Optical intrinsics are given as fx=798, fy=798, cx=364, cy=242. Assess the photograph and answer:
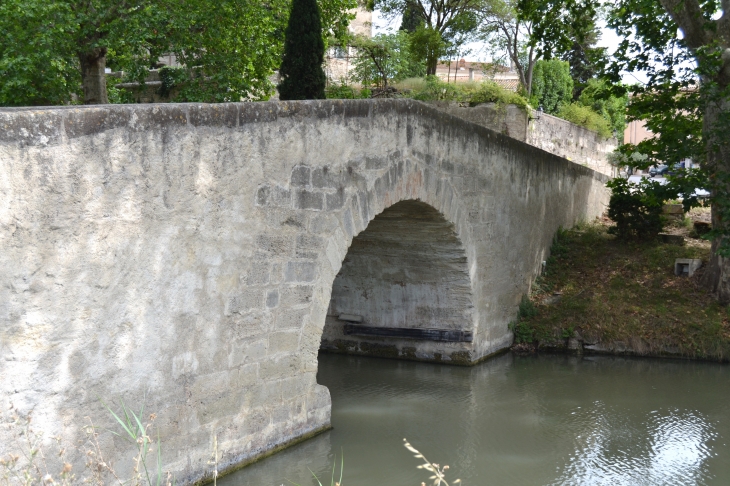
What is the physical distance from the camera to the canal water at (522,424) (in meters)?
6.16

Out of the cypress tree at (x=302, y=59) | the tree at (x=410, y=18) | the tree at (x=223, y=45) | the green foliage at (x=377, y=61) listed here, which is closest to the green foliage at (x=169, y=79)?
the tree at (x=223, y=45)

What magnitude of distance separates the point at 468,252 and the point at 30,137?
19.7 ft

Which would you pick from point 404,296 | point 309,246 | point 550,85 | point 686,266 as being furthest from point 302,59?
point 550,85

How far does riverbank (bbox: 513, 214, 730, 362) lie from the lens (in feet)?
34.6

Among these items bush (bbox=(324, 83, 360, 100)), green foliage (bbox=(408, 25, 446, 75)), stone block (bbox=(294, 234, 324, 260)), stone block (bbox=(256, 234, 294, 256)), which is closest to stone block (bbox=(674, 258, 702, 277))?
stone block (bbox=(294, 234, 324, 260))

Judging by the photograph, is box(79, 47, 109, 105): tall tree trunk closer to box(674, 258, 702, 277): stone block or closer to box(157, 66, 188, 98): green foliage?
box(157, 66, 188, 98): green foliage

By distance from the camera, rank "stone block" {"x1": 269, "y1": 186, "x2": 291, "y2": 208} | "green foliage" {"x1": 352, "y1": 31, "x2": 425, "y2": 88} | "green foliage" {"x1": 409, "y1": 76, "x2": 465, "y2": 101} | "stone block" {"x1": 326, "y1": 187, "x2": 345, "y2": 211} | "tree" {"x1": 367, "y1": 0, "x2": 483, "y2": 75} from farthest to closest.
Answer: "tree" {"x1": 367, "y1": 0, "x2": 483, "y2": 75} < "green foliage" {"x1": 352, "y1": 31, "x2": 425, "y2": 88} < "green foliage" {"x1": 409, "y1": 76, "x2": 465, "y2": 101} < "stone block" {"x1": 326, "y1": 187, "x2": 345, "y2": 211} < "stone block" {"x1": 269, "y1": 186, "x2": 291, "y2": 208}

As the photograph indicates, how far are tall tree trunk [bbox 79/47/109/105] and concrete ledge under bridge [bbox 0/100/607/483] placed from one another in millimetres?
6678

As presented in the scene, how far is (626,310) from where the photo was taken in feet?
36.4

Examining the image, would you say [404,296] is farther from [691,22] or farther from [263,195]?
[691,22]

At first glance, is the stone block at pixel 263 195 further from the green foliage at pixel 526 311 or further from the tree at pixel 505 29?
the tree at pixel 505 29

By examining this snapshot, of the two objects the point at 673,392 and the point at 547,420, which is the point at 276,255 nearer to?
the point at 547,420

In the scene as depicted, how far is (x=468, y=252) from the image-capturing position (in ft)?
30.7

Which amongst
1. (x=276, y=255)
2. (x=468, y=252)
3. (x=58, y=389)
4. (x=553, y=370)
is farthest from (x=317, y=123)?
(x=553, y=370)
